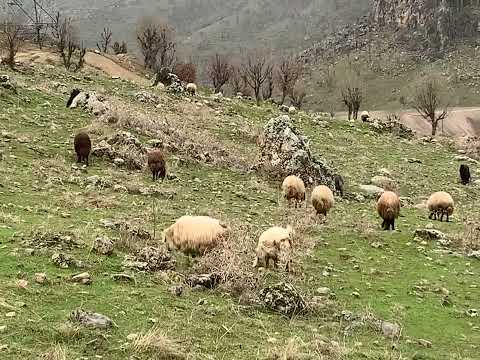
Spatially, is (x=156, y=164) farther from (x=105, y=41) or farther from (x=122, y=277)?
(x=105, y=41)

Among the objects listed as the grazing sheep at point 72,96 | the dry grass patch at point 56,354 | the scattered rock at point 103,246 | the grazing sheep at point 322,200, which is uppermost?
the grazing sheep at point 72,96

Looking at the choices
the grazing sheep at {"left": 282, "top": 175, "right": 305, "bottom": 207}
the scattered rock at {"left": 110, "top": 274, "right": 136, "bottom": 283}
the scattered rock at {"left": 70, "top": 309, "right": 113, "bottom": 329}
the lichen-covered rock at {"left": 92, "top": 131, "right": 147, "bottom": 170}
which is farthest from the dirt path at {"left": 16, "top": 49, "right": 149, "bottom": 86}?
the scattered rock at {"left": 70, "top": 309, "right": 113, "bottom": 329}

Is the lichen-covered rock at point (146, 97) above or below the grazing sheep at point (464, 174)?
above

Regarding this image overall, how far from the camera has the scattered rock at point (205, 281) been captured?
939 cm

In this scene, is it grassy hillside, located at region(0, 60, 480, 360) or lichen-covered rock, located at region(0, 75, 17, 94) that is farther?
lichen-covered rock, located at region(0, 75, 17, 94)

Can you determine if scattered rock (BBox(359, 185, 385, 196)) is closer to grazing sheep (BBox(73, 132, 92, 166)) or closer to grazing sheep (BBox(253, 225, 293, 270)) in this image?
grazing sheep (BBox(73, 132, 92, 166))

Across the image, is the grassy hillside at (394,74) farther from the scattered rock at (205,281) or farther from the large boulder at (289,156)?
the scattered rock at (205,281)

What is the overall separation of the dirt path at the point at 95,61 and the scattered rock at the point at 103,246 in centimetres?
3746

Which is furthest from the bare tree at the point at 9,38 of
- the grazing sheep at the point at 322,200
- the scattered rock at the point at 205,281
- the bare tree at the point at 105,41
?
the scattered rock at the point at 205,281

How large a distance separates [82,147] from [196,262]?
29.5ft

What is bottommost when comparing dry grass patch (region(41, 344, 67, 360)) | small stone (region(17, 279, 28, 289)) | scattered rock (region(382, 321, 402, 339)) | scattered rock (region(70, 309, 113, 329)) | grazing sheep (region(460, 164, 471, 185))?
scattered rock (region(382, 321, 402, 339))

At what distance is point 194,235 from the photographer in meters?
11.0

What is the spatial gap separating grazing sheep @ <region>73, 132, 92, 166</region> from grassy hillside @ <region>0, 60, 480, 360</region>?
1.28ft

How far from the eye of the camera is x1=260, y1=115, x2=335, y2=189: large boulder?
21.6 metres
